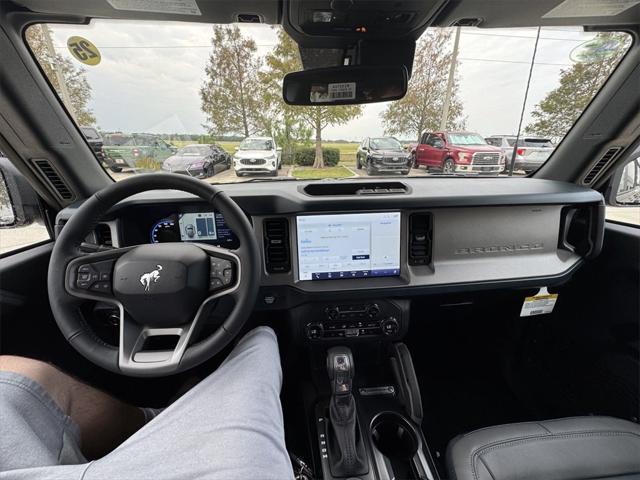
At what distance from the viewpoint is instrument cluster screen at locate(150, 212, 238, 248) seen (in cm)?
149

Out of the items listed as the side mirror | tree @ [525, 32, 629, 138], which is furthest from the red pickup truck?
the side mirror

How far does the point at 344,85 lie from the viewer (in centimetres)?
143

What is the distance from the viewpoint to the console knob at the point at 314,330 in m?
1.66

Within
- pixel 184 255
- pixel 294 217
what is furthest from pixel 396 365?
pixel 184 255

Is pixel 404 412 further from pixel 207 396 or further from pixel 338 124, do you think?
pixel 338 124

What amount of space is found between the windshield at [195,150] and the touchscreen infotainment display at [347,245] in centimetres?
71

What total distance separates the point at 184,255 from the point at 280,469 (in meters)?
0.71

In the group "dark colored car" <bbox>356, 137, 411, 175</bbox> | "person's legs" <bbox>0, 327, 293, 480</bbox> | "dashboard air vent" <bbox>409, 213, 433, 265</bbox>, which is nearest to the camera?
"person's legs" <bbox>0, 327, 293, 480</bbox>

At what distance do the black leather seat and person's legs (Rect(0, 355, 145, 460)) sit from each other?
→ 1320 millimetres

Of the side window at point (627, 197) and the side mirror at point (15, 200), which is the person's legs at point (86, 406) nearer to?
the side mirror at point (15, 200)

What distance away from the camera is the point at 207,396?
893mm

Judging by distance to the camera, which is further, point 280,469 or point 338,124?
point 338,124

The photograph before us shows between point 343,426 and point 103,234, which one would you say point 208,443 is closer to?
point 343,426

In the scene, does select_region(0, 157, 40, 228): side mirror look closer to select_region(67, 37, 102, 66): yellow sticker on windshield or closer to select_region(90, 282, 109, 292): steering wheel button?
select_region(67, 37, 102, 66): yellow sticker on windshield
